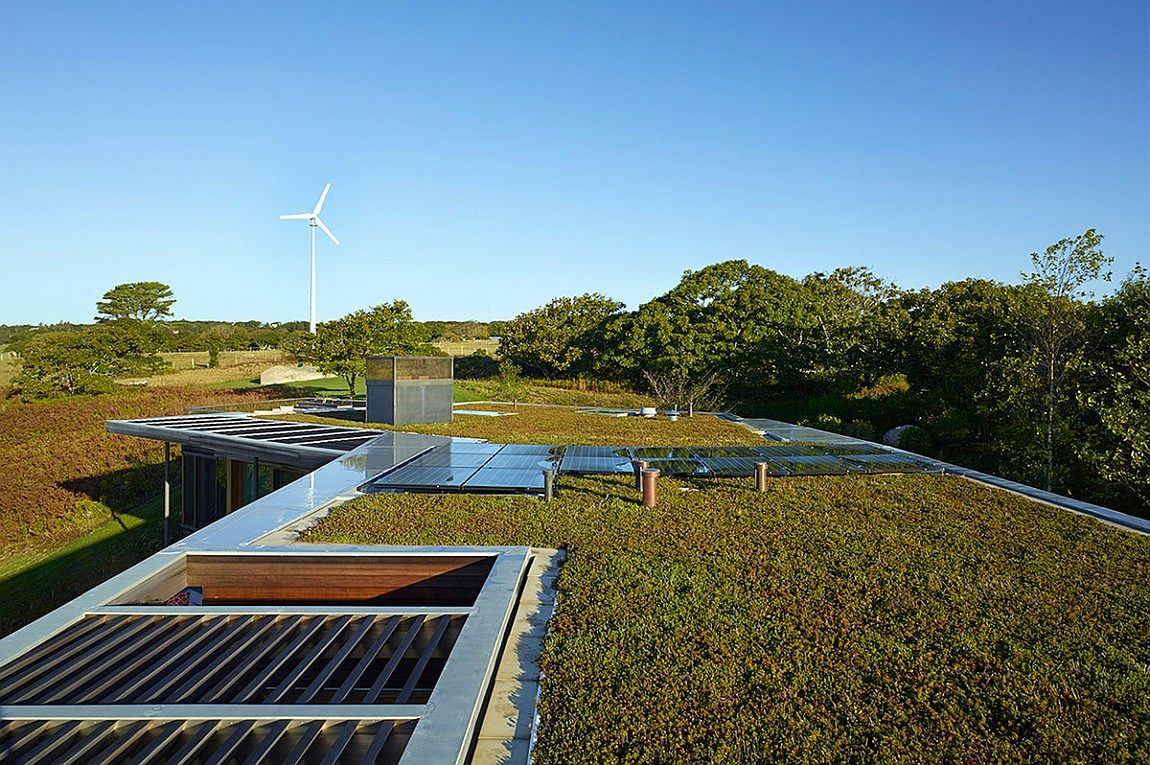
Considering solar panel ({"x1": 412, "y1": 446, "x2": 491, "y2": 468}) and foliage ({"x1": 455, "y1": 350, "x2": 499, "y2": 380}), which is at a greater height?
foliage ({"x1": 455, "y1": 350, "x2": 499, "y2": 380})

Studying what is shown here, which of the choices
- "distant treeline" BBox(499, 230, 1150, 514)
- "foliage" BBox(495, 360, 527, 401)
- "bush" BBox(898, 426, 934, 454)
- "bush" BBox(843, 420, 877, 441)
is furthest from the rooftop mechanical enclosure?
"bush" BBox(898, 426, 934, 454)

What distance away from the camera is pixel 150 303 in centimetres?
4966

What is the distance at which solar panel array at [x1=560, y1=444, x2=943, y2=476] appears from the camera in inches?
417

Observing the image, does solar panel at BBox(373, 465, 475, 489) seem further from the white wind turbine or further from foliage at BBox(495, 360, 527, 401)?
the white wind turbine

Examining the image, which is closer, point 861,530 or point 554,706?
point 554,706

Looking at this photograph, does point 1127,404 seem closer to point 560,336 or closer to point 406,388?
point 406,388

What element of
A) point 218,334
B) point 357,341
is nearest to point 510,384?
point 357,341

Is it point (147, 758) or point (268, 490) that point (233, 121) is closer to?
point (268, 490)

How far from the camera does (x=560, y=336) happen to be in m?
39.9

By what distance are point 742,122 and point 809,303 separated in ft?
50.8

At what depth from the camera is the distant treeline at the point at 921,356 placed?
1333 cm

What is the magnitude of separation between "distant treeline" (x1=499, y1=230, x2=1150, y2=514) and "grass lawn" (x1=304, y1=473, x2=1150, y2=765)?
5.96 meters

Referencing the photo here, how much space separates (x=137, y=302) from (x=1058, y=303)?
5477cm

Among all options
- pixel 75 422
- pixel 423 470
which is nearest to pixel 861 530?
pixel 423 470
